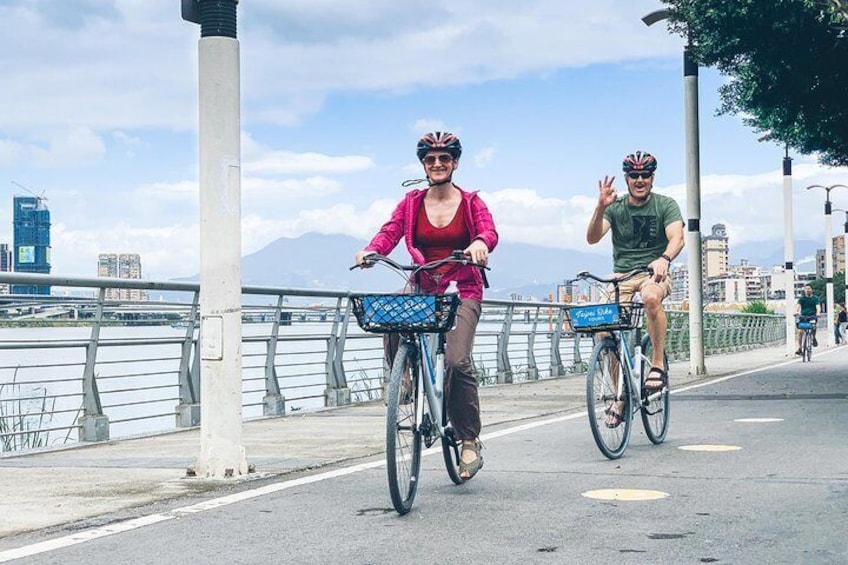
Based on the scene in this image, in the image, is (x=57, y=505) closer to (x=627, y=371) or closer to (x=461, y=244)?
(x=461, y=244)

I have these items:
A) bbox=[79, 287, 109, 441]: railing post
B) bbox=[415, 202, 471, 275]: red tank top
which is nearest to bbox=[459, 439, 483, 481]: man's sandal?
bbox=[415, 202, 471, 275]: red tank top

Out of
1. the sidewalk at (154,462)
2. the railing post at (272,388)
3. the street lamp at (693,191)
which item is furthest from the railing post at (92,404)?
the street lamp at (693,191)

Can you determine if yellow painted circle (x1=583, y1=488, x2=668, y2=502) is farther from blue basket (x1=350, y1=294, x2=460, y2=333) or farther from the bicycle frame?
blue basket (x1=350, y1=294, x2=460, y2=333)

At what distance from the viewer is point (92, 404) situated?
10547mm

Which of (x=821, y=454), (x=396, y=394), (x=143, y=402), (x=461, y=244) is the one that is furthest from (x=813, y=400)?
(x=396, y=394)

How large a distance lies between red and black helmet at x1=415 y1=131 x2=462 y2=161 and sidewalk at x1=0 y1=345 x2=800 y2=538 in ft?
7.20

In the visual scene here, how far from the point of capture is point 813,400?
46.7 feet

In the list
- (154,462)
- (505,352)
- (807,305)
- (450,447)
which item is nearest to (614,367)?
(450,447)

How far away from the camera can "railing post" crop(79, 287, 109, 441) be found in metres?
10.5

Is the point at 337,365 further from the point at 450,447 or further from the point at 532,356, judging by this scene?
the point at 450,447

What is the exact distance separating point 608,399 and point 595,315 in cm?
61

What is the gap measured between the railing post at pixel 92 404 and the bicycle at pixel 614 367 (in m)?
4.02

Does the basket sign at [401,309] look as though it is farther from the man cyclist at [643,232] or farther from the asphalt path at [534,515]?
the man cyclist at [643,232]

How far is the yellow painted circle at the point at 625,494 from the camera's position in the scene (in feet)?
22.6
